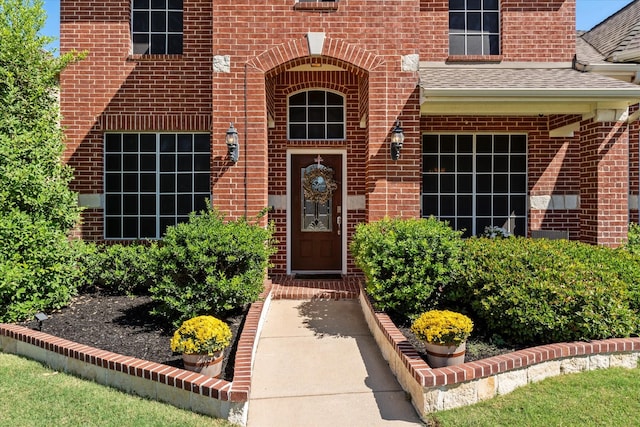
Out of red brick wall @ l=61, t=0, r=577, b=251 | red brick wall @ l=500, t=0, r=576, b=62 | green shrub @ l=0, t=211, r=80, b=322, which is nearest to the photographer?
green shrub @ l=0, t=211, r=80, b=322

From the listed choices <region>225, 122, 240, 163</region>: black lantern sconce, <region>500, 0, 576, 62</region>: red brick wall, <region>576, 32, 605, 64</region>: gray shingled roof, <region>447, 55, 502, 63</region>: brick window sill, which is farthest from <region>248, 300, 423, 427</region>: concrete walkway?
<region>576, 32, 605, 64</region>: gray shingled roof

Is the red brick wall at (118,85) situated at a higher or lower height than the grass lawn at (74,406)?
higher

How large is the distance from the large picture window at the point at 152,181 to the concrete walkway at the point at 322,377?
129 inches

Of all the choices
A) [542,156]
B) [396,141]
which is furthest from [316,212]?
[542,156]

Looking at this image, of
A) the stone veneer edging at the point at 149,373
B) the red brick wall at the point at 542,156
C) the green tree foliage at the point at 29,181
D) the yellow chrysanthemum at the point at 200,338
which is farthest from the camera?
the red brick wall at the point at 542,156

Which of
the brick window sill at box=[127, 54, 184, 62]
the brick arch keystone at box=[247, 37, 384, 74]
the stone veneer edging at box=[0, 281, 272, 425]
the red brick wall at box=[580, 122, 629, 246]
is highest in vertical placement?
the brick window sill at box=[127, 54, 184, 62]

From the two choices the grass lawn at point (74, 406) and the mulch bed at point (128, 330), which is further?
the mulch bed at point (128, 330)

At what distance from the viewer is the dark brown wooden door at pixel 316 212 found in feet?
27.3

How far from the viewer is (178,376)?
391 cm

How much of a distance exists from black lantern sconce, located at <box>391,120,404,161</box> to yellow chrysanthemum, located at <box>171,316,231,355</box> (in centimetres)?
404

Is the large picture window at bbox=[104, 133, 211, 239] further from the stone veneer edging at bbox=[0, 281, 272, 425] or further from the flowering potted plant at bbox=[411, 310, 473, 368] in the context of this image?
the flowering potted plant at bbox=[411, 310, 473, 368]

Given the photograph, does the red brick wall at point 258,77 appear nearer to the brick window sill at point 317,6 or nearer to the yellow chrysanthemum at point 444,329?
the brick window sill at point 317,6

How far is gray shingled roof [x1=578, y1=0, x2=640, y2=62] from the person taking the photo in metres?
8.14

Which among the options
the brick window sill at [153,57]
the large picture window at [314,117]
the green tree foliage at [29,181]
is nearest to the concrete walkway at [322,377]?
the green tree foliage at [29,181]
